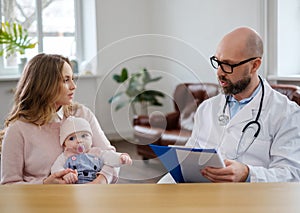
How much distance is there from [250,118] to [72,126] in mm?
735

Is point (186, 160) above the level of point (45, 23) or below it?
below

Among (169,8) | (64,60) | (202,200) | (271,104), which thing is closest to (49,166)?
(64,60)

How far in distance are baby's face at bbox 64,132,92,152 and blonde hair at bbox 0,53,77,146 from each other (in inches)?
5.0

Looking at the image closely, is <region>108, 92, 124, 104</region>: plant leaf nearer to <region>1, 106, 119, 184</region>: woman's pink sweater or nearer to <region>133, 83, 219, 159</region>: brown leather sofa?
<region>133, 83, 219, 159</region>: brown leather sofa

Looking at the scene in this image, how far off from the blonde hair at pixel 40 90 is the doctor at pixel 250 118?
56cm

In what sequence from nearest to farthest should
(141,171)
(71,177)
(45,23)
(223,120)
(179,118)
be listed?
1. (141,171)
2. (179,118)
3. (71,177)
4. (223,120)
5. (45,23)

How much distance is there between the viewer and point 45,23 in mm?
6520

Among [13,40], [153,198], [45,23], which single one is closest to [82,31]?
[45,23]

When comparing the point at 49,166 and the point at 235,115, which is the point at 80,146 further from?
the point at 235,115

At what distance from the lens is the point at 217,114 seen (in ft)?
6.99

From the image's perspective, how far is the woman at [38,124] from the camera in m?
1.93

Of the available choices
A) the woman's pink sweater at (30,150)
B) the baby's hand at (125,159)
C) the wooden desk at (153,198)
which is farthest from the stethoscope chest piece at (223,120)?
the wooden desk at (153,198)

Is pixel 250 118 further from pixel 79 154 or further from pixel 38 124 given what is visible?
pixel 38 124

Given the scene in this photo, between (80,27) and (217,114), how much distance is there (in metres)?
4.90
